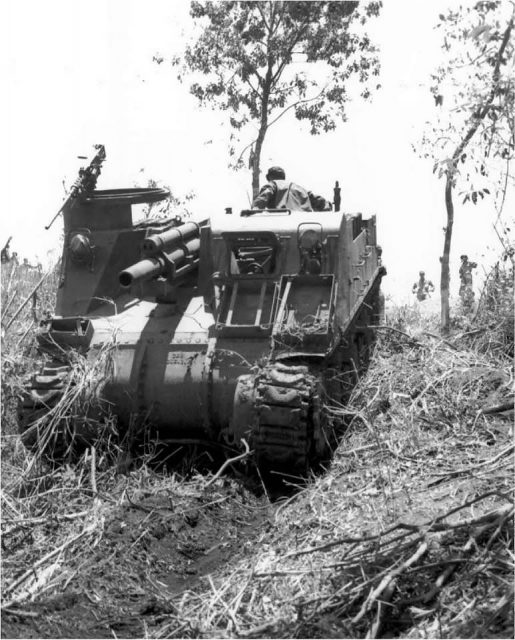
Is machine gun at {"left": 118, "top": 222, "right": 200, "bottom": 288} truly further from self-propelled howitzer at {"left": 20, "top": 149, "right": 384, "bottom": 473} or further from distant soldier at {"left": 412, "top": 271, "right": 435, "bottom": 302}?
distant soldier at {"left": 412, "top": 271, "right": 435, "bottom": 302}

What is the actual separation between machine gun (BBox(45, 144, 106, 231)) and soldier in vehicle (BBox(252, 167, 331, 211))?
1.68 metres

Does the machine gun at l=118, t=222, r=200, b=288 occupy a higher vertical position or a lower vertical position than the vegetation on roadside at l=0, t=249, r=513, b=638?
higher

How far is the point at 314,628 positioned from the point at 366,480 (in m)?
2.49

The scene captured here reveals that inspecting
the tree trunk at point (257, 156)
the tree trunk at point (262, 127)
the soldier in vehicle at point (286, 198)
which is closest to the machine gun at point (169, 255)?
the soldier in vehicle at point (286, 198)

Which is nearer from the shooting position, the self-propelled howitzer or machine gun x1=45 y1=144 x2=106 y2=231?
the self-propelled howitzer

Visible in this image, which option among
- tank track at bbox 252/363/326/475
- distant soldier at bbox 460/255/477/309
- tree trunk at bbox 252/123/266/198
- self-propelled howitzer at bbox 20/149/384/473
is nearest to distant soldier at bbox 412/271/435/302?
distant soldier at bbox 460/255/477/309

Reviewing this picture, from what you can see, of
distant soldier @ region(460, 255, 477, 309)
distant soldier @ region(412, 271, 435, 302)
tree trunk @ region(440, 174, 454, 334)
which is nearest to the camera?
tree trunk @ region(440, 174, 454, 334)

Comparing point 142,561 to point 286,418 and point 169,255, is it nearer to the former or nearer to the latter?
point 286,418

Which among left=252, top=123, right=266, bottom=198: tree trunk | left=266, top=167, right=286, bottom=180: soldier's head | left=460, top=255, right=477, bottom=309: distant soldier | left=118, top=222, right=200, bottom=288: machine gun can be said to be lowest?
left=118, top=222, right=200, bottom=288: machine gun

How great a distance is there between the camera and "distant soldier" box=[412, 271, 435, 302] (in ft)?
71.6

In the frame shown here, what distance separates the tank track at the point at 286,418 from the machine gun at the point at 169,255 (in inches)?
59.3

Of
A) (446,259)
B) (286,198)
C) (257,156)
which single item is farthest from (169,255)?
(257,156)

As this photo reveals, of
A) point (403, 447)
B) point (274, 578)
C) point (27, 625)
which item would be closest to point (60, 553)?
point (27, 625)

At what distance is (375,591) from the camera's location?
5.27 m
